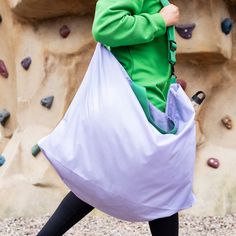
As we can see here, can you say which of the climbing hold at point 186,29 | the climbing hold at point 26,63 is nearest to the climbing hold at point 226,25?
the climbing hold at point 186,29

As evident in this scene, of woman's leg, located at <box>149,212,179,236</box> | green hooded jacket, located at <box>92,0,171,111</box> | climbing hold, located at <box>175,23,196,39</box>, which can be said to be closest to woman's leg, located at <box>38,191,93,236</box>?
woman's leg, located at <box>149,212,179,236</box>

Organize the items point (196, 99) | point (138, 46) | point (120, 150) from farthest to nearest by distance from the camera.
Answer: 1. point (196, 99)
2. point (138, 46)
3. point (120, 150)

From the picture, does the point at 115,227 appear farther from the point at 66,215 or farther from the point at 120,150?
the point at 120,150

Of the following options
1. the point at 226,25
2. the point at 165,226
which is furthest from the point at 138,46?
the point at 226,25

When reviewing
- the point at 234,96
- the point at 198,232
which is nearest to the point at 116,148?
the point at 198,232

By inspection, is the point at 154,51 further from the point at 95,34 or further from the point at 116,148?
the point at 116,148

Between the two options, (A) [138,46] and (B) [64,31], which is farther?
(B) [64,31]

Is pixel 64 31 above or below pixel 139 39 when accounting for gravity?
below

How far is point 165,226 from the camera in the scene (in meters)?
1.80

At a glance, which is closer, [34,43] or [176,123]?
[176,123]

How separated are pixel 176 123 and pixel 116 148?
0.69 feet

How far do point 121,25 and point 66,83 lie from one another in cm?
175

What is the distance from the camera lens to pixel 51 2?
10.5ft

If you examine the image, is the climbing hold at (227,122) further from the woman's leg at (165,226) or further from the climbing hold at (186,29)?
the woman's leg at (165,226)
